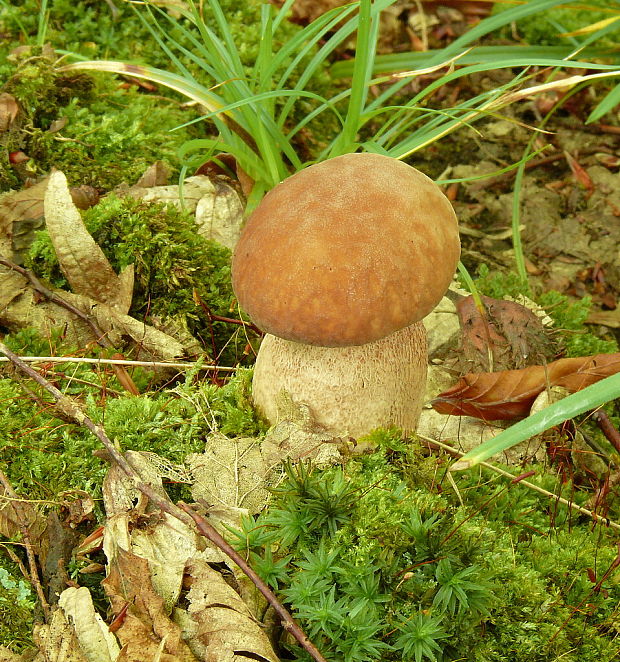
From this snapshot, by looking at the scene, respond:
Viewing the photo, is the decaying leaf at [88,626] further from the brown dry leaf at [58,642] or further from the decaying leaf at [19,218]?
the decaying leaf at [19,218]

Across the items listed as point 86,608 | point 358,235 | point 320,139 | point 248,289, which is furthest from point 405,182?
point 320,139

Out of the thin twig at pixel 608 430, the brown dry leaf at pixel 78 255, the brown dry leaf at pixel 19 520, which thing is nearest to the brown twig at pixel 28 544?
the brown dry leaf at pixel 19 520

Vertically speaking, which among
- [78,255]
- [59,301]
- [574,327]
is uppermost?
[78,255]

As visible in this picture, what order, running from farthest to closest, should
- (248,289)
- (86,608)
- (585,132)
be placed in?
(585,132)
(248,289)
(86,608)

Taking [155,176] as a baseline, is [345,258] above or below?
above

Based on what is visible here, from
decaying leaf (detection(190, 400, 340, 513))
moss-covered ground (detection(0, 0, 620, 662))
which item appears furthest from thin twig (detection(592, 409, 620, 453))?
decaying leaf (detection(190, 400, 340, 513))

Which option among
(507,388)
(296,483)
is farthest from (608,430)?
(296,483)

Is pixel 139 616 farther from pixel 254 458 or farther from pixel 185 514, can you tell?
pixel 254 458

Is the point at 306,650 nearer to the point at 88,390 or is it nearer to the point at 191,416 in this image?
the point at 191,416
